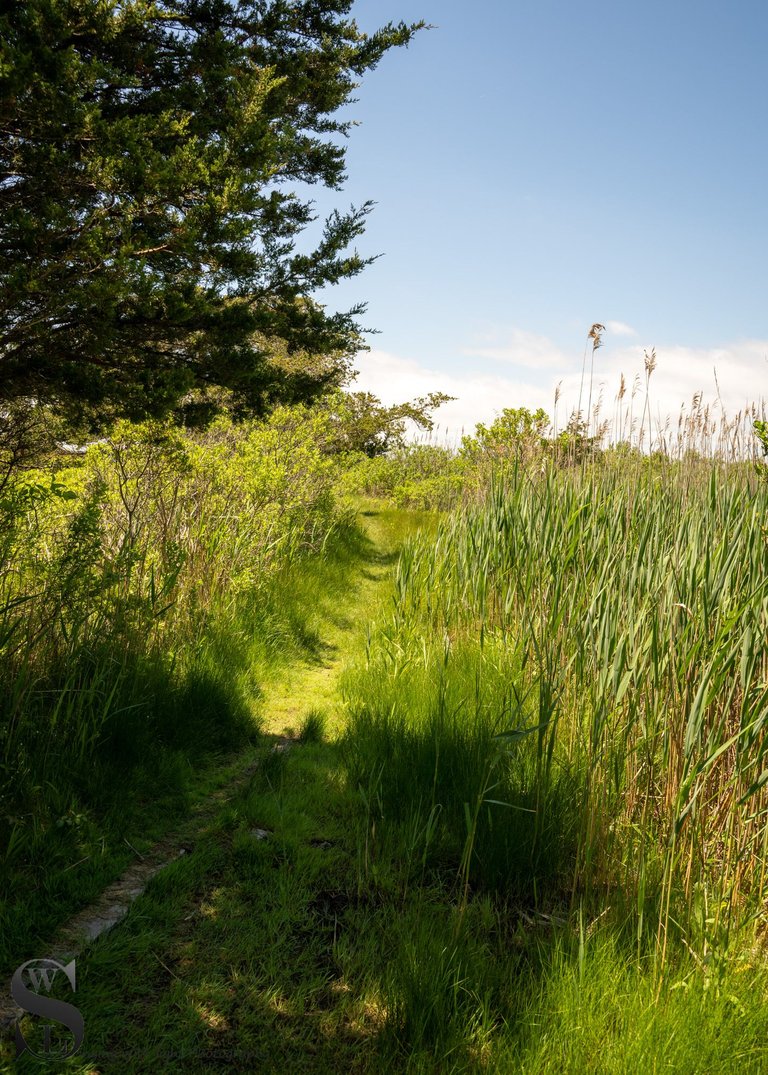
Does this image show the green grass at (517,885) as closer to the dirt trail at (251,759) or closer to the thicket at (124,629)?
the dirt trail at (251,759)

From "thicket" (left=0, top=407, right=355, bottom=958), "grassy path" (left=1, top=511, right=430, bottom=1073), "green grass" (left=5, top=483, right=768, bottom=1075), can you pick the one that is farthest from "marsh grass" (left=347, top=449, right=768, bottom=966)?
"thicket" (left=0, top=407, right=355, bottom=958)

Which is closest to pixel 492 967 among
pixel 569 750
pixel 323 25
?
pixel 569 750

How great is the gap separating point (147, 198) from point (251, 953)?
2682 millimetres

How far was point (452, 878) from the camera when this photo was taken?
2645mm

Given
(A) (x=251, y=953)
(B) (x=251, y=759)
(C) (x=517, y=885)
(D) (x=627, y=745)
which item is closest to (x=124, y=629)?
(B) (x=251, y=759)

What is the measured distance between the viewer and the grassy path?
1.86m

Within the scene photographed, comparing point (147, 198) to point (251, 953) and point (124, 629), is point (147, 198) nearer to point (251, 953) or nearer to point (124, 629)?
point (124, 629)

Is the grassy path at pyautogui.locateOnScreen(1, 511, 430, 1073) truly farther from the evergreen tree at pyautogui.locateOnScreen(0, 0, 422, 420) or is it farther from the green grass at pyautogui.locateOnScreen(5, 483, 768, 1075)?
the evergreen tree at pyautogui.locateOnScreen(0, 0, 422, 420)

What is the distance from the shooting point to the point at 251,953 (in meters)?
2.23

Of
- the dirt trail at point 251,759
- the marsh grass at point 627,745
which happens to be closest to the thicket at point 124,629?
the dirt trail at point 251,759

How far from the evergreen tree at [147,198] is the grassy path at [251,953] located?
1.87m

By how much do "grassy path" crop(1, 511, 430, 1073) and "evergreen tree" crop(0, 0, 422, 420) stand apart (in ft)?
6.14

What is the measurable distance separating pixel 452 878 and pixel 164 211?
113 inches

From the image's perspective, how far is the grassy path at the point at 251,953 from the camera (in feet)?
6.10
